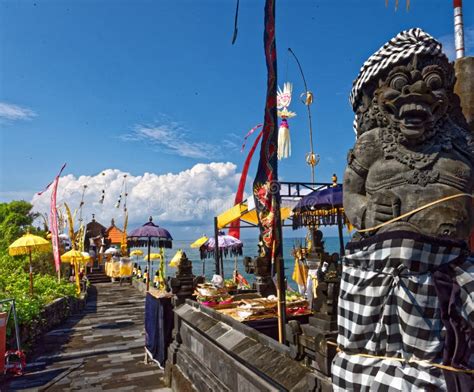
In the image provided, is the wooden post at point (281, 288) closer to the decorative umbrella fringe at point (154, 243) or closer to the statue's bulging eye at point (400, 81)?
the statue's bulging eye at point (400, 81)

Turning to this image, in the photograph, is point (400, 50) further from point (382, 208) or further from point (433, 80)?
point (382, 208)

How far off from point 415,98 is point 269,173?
2.69 m

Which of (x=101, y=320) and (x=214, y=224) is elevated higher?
(x=214, y=224)

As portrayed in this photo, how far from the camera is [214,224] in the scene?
601 inches

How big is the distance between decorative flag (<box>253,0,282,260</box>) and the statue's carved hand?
241 cm

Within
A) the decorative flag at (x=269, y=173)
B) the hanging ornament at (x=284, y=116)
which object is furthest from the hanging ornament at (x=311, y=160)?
the decorative flag at (x=269, y=173)

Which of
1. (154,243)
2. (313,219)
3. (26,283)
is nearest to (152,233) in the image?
(154,243)

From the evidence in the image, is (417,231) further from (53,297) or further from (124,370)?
(53,297)

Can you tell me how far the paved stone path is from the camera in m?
8.67

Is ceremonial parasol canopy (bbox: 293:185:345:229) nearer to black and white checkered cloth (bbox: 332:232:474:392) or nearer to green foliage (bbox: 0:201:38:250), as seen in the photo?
black and white checkered cloth (bbox: 332:232:474:392)

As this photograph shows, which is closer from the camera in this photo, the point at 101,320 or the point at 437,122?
the point at 437,122

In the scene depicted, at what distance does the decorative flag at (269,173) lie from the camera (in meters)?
4.68

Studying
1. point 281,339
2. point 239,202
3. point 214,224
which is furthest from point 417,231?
point 214,224

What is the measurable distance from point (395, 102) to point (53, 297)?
59.8 feet
